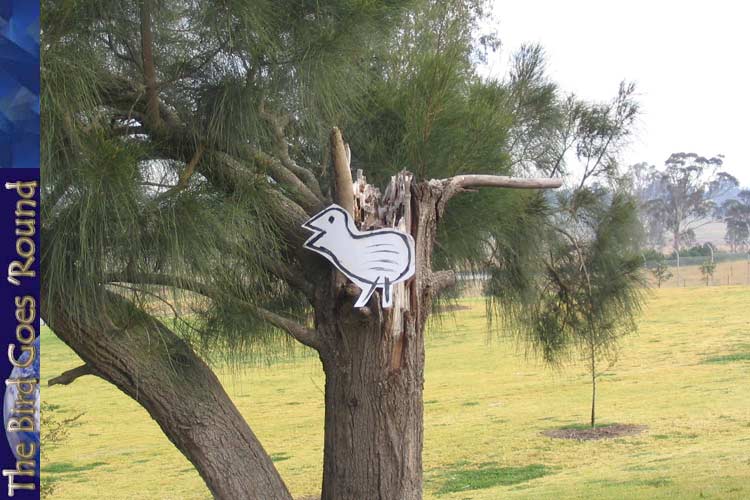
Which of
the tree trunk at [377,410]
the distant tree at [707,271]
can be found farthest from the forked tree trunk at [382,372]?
the distant tree at [707,271]

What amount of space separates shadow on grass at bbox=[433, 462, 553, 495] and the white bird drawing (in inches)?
162

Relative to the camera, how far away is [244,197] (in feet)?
10.6

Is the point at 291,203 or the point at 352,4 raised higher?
the point at 352,4

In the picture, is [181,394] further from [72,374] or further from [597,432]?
[597,432]

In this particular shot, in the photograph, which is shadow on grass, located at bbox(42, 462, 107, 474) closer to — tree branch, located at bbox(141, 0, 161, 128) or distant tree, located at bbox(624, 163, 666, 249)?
tree branch, located at bbox(141, 0, 161, 128)

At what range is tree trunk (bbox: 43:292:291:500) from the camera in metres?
3.24

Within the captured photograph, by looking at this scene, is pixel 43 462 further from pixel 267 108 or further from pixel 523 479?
pixel 267 108

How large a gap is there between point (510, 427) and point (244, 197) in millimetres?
6945

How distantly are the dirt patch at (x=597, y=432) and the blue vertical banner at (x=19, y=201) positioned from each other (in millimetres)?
7148

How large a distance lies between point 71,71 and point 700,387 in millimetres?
9681

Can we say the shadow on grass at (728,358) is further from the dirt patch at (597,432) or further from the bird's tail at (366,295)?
the bird's tail at (366,295)

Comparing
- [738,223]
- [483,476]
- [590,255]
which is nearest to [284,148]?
[590,255]

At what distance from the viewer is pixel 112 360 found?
10.7 ft

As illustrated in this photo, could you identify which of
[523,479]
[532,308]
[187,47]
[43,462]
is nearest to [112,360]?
[187,47]
